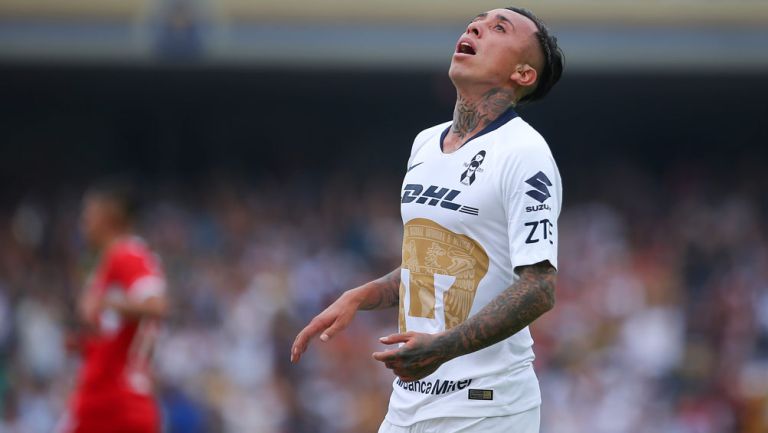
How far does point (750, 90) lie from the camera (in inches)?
696

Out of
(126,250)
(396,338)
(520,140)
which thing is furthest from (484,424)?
(126,250)

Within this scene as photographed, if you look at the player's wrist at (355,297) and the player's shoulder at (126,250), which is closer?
the player's wrist at (355,297)

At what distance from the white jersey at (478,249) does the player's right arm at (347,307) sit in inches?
8.4

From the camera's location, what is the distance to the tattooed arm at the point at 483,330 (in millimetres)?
3604

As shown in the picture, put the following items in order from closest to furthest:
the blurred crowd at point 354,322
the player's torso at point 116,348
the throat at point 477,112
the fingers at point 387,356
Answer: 1. the fingers at point 387,356
2. the throat at point 477,112
3. the player's torso at point 116,348
4. the blurred crowd at point 354,322

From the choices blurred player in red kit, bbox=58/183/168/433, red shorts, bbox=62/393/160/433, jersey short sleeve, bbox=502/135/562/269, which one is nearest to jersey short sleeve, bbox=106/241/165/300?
blurred player in red kit, bbox=58/183/168/433

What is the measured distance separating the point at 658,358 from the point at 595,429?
124 cm

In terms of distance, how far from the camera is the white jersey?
3.88 meters

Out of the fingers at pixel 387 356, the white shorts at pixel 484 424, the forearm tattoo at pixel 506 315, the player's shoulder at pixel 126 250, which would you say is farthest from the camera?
the player's shoulder at pixel 126 250

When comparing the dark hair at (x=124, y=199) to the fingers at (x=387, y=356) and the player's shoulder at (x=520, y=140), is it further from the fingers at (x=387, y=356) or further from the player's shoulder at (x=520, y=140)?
the fingers at (x=387, y=356)

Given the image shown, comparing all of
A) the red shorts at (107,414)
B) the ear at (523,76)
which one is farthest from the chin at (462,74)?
the red shorts at (107,414)

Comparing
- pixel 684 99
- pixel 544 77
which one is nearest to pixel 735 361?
pixel 684 99

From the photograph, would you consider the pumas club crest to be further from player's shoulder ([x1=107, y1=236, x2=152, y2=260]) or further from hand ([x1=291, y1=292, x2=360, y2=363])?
player's shoulder ([x1=107, y1=236, x2=152, y2=260])

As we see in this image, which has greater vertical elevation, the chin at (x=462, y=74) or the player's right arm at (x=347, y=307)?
the chin at (x=462, y=74)
